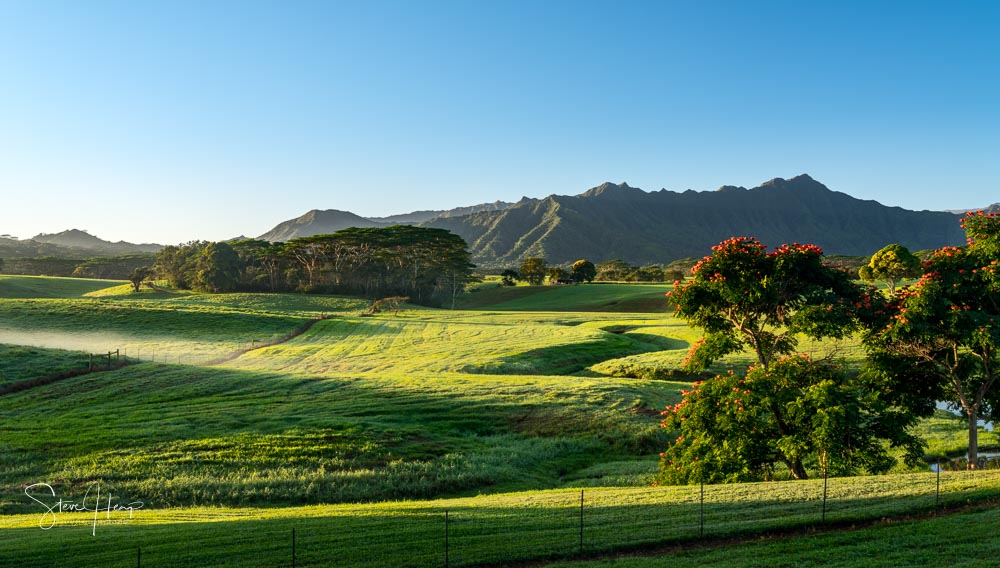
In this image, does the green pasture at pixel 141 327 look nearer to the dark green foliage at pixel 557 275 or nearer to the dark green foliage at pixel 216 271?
the dark green foliage at pixel 216 271

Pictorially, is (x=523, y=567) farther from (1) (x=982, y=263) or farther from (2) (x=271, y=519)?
(1) (x=982, y=263)

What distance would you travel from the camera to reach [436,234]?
396ft

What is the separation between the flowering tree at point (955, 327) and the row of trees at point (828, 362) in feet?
0.14

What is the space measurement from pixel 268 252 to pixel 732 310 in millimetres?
115232

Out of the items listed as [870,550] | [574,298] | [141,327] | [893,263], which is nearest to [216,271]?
[141,327]

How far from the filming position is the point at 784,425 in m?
21.8

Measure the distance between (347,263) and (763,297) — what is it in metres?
108

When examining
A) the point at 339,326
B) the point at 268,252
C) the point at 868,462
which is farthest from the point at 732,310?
the point at 268,252


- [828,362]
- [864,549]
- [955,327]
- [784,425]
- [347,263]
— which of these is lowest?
[864,549]

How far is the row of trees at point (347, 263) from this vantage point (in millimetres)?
117750

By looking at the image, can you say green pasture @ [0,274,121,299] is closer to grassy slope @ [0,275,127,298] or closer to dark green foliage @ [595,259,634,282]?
grassy slope @ [0,275,127,298]

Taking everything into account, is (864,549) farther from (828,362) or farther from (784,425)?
(828,362)

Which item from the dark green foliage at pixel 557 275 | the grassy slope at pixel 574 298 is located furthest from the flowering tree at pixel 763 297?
the dark green foliage at pixel 557 275

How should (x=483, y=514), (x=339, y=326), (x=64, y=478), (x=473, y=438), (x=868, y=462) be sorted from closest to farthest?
(x=483, y=514), (x=868, y=462), (x=64, y=478), (x=473, y=438), (x=339, y=326)
